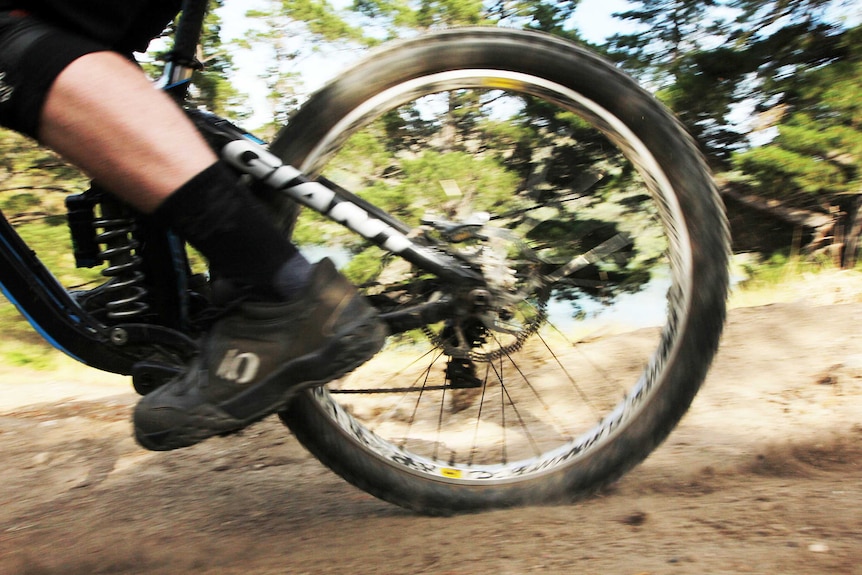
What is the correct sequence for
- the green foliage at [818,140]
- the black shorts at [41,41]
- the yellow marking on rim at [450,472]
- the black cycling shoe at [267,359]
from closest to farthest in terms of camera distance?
the black shorts at [41,41], the black cycling shoe at [267,359], the yellow marking on rim at [450,472], the green foliage at [818,140]

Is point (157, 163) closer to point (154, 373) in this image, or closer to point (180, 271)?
point (180, 271)

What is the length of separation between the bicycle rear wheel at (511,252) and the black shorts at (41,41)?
16.4 inches

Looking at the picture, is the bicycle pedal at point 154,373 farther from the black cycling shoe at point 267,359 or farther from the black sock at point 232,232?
the black sock at point 232,232

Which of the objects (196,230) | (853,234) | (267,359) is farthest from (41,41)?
(853,234)

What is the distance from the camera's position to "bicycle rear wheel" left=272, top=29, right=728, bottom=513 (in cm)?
148

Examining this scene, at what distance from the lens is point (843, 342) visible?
2.82m

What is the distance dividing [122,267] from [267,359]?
1.55ft

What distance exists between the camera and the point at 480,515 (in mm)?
1594

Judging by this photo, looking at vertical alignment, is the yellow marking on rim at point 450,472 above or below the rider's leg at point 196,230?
below

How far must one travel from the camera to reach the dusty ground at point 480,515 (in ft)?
4.33

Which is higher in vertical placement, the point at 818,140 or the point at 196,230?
the point at 818,140

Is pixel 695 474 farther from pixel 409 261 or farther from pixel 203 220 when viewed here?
pixel 203 220

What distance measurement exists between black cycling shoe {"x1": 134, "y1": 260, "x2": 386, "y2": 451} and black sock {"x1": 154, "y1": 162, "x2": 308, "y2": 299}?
0.16 ft

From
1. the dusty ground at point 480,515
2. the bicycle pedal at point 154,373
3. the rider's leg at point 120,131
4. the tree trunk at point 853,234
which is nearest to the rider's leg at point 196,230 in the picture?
the rider's leg at point 120,131
